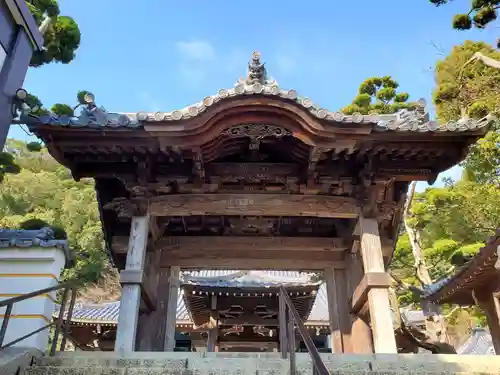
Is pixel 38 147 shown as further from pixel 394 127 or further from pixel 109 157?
pixel 394 127

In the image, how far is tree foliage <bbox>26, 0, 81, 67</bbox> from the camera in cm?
1360

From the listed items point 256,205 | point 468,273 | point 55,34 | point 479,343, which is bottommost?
point 468,273

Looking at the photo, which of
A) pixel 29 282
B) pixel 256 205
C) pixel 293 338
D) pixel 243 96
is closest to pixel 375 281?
pixel 256 205

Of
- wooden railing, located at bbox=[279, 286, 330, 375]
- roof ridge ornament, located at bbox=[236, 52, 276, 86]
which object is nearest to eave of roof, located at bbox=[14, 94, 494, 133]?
roof ridge ornament, located at bbox=[236, 52, 276, 86]

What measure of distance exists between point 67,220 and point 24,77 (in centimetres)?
2970

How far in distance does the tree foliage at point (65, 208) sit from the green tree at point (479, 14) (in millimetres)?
24385

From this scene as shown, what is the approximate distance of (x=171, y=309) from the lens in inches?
306

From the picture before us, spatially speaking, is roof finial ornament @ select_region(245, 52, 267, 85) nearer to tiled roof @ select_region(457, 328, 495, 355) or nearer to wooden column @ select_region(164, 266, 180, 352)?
wooden column @ select_region(164, 266, 180, 352)

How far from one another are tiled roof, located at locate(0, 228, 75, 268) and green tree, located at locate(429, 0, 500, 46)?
876 centimetres

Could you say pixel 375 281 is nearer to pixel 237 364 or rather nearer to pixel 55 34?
pixel 237 364

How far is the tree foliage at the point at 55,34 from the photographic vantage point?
44.6 feet

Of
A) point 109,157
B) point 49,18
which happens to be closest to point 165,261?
point 109,157

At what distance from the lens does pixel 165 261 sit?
815 centimetres

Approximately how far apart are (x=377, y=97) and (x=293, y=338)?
17467 millimetres
